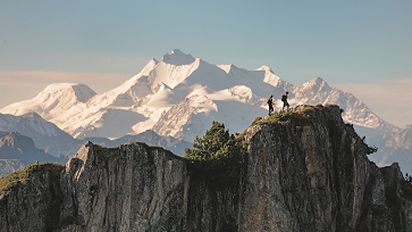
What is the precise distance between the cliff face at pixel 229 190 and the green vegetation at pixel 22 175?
0.61 m

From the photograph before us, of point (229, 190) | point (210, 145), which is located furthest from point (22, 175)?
point (229, 190)

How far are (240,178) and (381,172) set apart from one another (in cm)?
3663

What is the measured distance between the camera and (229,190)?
9375 centimetres

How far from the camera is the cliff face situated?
86.2m

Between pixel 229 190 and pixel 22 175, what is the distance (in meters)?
33.4

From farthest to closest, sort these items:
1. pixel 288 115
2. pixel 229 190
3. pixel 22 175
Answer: pixel 288 115 → pixel 229 190 → pixel 22 175

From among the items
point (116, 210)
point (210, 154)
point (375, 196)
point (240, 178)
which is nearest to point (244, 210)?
point (240, 178)

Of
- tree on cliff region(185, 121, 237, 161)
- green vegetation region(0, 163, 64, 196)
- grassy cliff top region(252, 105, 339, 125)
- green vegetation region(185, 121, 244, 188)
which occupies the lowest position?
green vegetation region(0, 163, 64, 196)

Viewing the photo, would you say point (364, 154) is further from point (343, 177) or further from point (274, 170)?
point (274, 170)

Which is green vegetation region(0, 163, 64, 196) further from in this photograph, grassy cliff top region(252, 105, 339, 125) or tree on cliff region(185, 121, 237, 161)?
grassy cliff top region(252, 105, 339, 125)

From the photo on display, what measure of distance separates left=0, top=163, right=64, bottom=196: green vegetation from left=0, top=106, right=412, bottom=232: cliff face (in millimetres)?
610

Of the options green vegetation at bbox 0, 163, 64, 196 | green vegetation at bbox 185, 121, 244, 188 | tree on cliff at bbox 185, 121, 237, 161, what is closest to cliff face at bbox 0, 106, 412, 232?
green vegetation at bbox 185, 121, 244, 188

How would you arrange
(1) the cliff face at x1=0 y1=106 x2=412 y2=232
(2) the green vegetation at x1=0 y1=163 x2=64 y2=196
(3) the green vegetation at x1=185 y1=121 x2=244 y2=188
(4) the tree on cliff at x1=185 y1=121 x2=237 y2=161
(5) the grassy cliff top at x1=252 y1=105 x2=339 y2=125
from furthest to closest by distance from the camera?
(5) the grassy cliff top at x1=252 y1=105 x2=339 y2=125 → (4) the tree on cliff at x1=185 y1=121 x2=237 y2=161 → (3) the green vegetation at x1=185 y1=121 x2=244 y2=188 → (1) the cliff face at x1=0 y1=106 x2=412 y2=232 → (2) the green vegetation at x1=0 y1=163 x2=64 y2=196

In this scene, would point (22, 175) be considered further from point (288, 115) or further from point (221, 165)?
point (288, 115)
